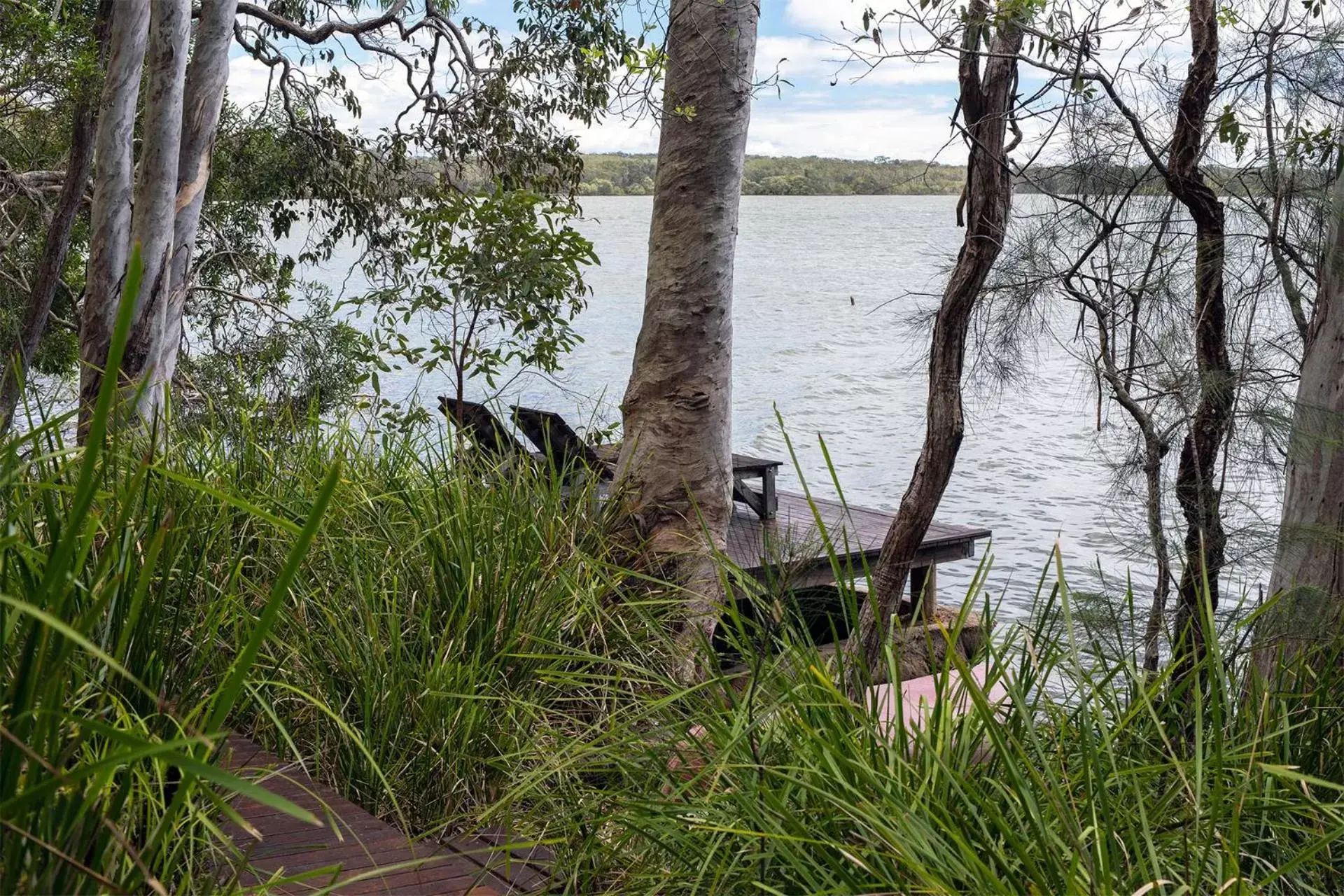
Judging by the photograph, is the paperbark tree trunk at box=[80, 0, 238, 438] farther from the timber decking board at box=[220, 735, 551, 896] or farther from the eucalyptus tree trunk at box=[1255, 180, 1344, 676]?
the eucalyptus tree trunk at box=[1255, 180, 1344, 676]

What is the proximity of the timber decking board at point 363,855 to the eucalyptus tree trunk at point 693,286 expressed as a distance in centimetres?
172

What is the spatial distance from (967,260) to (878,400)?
21.0m

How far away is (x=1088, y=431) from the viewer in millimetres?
18844

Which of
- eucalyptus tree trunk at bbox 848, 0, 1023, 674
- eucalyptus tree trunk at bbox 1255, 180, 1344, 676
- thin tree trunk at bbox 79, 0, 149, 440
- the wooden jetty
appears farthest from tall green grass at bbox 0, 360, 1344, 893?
thin tree trunk at bbox 79, 0, 149, 440

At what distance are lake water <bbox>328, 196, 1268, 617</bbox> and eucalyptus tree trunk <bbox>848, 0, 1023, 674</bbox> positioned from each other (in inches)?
10.6

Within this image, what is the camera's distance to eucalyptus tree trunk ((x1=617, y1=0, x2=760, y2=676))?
13.0ft

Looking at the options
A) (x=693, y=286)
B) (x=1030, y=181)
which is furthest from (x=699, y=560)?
(x=1030, y=181)

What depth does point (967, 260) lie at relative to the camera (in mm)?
3932

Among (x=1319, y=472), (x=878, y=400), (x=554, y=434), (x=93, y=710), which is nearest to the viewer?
(x=93, y=710)

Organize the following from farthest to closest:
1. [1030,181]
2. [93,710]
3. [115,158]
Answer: [115,158]
[1030,181]
[93,710]

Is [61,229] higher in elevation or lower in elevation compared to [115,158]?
lower

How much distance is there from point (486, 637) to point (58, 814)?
5.68ft

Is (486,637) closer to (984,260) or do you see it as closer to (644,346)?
(644,346)

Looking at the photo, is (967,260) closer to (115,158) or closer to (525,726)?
(525,726)
